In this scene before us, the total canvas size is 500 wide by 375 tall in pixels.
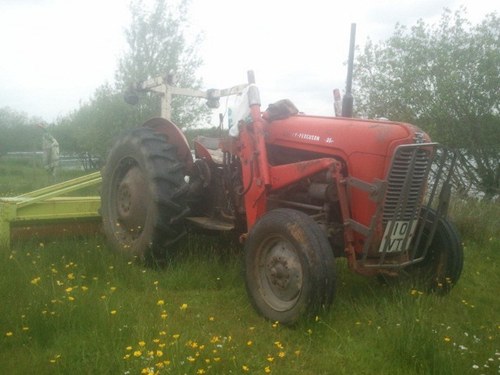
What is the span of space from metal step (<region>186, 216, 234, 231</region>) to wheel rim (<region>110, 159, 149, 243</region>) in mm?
490

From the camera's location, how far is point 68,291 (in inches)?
163

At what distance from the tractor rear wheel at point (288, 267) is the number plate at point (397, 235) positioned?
1.78 ft

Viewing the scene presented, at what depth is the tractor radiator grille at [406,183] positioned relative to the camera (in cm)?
410

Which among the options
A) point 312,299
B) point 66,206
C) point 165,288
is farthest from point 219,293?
point 66,206

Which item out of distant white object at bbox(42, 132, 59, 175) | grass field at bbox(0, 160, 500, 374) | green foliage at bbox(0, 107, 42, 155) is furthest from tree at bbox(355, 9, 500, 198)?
green foliage at bbox(0, 107, 42, 155)

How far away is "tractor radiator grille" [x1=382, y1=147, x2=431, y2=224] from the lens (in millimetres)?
4098

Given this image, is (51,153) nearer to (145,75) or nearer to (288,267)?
(145,75)

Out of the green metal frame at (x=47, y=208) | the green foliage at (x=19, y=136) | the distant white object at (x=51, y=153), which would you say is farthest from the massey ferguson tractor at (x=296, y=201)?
the green foliage at (x=19, y=136)

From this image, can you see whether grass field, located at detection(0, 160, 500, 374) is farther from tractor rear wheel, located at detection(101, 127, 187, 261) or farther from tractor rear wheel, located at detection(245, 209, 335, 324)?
tractor rear wheel, located at detection(101, 127, 187, 261)

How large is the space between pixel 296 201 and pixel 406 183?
99 cm

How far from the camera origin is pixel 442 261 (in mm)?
4680

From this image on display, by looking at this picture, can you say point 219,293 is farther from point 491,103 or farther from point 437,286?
point 491,103

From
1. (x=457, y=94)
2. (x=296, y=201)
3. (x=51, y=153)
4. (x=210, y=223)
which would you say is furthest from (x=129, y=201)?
(x=51, y=153)

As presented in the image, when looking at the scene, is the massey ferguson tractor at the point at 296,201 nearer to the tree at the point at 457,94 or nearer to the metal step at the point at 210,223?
the metal step at the point at 210,223
